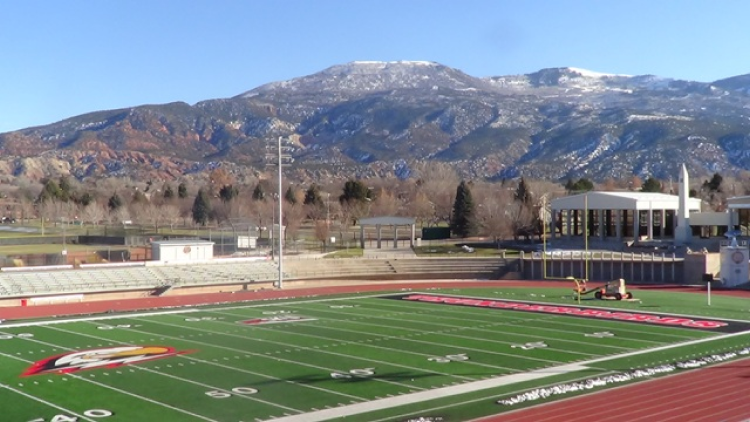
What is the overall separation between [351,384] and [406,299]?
21604mm

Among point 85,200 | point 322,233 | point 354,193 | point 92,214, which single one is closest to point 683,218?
point 322,233

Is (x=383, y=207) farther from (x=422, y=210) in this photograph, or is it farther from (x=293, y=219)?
(x=293, y=219)

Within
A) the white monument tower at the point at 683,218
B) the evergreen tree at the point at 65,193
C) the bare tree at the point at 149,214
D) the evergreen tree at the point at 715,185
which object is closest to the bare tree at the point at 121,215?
the bare tree at the point at 149,214

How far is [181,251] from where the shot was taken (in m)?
54.4

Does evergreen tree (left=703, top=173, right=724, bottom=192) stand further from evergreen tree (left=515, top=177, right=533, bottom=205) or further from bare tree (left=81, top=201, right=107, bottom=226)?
bare tree (left=81, top=201, right=107, bottom=226)

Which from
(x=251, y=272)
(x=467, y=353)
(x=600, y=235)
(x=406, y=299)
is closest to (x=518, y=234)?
(x=600, y=235)

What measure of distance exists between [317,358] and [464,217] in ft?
208

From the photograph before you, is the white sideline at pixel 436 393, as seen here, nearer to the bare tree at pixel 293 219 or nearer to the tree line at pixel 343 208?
the tree line at pixel 343 208

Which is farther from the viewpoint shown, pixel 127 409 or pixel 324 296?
pixel 324 296

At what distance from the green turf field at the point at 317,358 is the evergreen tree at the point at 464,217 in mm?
48204

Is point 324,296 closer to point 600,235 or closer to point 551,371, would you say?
point 551,371

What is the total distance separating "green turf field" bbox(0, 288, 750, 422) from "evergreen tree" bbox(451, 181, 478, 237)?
48204 millimetres

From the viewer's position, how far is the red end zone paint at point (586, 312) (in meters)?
33.4

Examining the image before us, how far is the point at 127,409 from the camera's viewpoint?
19.8 m
